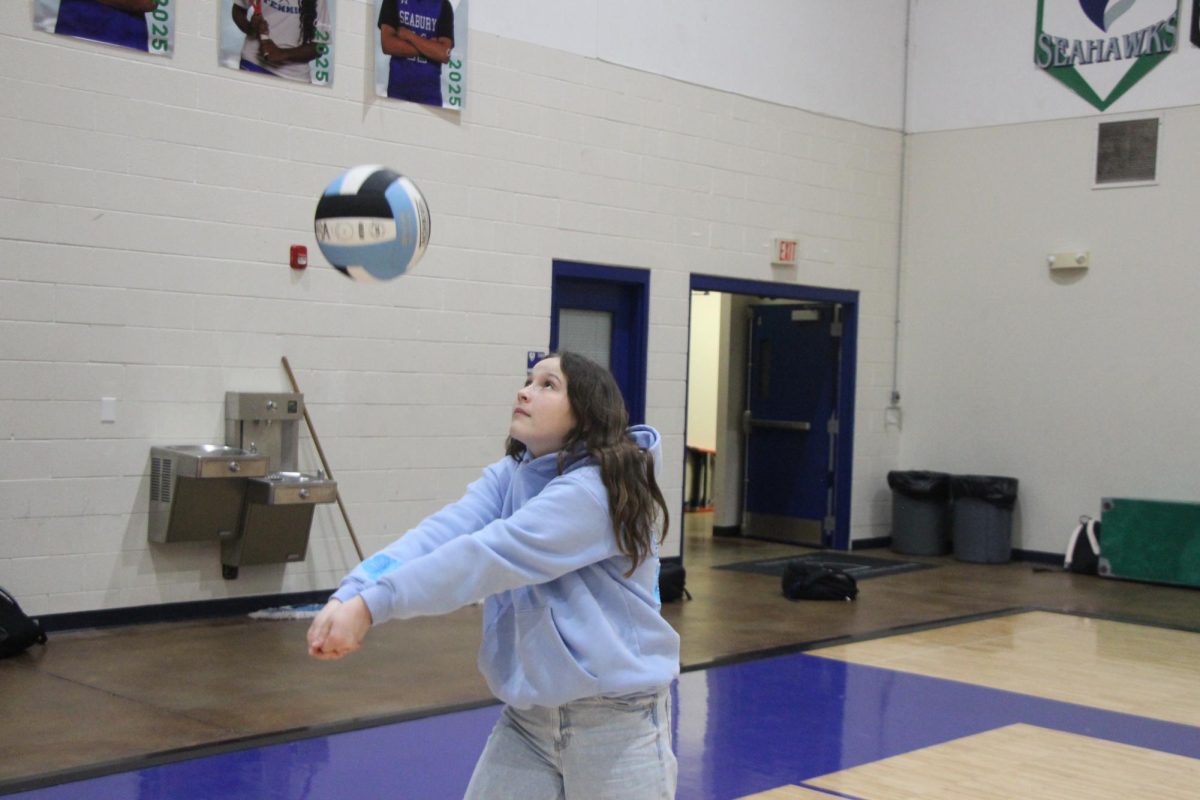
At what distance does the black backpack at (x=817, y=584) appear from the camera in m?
8.48

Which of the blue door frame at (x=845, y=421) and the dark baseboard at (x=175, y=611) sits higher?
the blue door frame at (x=845, y=421)

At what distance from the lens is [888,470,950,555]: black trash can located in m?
10.9

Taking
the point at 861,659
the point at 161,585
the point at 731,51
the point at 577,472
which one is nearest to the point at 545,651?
the point at 577,472

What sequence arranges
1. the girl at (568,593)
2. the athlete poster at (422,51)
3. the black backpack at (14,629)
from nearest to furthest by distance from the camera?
the girl at (568,593) < the black backpack at (14,629) < the athlete poster at (422,51)

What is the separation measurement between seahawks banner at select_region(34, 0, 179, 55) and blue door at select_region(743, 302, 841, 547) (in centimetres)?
626

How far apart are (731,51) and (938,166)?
248 cm

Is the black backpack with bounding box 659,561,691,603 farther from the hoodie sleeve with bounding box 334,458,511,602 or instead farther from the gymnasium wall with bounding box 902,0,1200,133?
the hoodie sleeve with bounding box 334,458,511,602

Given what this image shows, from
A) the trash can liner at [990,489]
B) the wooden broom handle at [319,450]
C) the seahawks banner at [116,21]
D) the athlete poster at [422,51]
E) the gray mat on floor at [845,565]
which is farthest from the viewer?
the trash can liner at [990,489]

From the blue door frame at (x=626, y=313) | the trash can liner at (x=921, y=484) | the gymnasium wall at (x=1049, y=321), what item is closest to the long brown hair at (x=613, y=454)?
the blue door frame at (x=626, y=313)

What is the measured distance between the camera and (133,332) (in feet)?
22.4

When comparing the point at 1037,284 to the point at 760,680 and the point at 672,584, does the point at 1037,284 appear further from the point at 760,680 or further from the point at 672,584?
the point at 760,680

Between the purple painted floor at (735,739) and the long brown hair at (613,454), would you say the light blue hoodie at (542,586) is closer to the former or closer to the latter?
the long brown hair at (613,454)

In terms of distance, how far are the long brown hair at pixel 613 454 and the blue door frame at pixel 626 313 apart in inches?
248

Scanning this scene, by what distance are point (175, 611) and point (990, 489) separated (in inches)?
255
